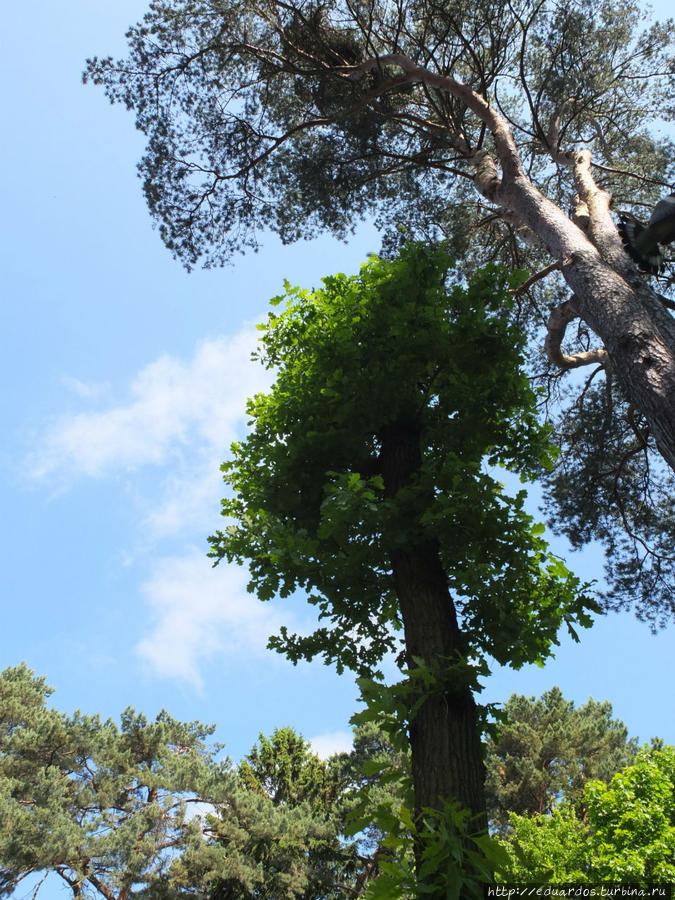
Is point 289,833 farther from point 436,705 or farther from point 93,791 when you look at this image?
point 436,705

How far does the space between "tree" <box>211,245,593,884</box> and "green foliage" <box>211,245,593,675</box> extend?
0.01 m

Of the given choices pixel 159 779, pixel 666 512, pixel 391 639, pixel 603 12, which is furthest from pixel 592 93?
pixel 159 779

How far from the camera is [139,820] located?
1605 centimetres

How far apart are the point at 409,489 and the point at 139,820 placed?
16573mm

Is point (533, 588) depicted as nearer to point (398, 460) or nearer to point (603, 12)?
point (398, 460)

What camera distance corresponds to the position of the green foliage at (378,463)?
3902mm

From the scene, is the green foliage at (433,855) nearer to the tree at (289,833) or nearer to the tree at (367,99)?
the tree at (367,99)

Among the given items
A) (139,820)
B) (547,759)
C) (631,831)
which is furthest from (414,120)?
(547,759)

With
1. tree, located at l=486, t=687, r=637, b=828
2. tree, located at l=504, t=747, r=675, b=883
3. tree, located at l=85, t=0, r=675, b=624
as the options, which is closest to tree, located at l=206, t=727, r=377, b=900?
tree, located at l=486, t=687, r=637, b=828

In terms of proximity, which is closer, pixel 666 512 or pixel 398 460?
pixel 398 460

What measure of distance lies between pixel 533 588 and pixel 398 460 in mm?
1374

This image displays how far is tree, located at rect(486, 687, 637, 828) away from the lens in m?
22.1

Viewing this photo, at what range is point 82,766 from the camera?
1836 cm

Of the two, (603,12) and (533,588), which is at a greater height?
(603,12)
